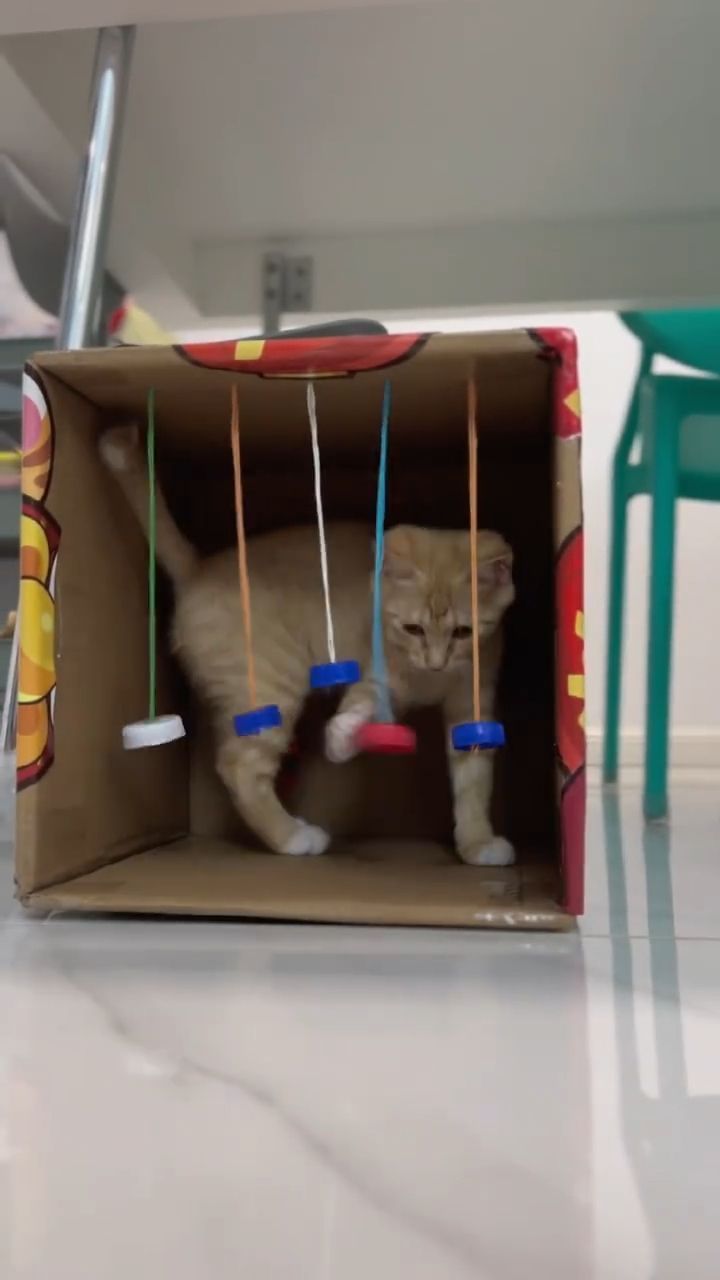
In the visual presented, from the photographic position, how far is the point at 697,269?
1.60 metres

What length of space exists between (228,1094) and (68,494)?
441 millimetres

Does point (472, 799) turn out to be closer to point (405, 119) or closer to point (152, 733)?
point (152, 733)

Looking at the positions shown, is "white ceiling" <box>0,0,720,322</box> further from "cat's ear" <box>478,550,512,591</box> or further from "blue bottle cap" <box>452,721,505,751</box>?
"blue bottle cap" <box>452,721,505,751</box>

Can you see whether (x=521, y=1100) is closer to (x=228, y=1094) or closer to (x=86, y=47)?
(x=228, y=1094)

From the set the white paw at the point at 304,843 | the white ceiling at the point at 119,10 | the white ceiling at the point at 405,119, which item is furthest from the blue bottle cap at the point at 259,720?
the white ceiling at the point at 405,119

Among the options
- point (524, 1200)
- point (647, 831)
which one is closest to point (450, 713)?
point (647, 831)

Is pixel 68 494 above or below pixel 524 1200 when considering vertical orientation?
above

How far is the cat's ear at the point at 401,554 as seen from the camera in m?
0.82

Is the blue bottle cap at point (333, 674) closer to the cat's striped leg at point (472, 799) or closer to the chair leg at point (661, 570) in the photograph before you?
the cat's striped leg at point (472, 799)

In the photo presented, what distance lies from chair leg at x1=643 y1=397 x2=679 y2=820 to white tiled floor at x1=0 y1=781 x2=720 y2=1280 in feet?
2.01

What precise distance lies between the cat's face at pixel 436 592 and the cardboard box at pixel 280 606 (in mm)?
79

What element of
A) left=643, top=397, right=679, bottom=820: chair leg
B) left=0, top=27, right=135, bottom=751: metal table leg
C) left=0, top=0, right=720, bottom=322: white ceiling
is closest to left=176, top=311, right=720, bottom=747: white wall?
left=0, top=0, right=720, bottom=322: white ceiling

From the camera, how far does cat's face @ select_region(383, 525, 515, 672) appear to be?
0.82 m

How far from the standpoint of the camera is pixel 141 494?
32.8 inches
